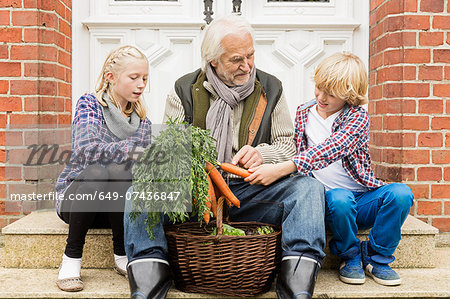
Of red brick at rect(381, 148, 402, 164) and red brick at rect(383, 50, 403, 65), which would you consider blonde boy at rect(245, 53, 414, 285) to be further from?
red brick at rect(383, 50, 403, 65)

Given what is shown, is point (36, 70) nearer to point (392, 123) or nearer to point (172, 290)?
point (172, 290)

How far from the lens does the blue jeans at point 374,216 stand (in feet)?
7.22

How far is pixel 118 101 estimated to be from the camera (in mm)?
2453

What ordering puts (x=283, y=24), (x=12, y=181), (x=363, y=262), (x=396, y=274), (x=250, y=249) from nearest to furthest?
(x=250, y=249), (x=396, y=274), (x=363, y=262), (x=12, y=181), (x=283, y=24)

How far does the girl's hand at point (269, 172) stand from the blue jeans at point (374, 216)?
0.24 metres

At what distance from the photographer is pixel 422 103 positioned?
2.87m

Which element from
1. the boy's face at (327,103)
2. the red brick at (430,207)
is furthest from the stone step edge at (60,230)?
the boy's face at (327,103)

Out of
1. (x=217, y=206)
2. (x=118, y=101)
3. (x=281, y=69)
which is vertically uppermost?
(x=281, y=69)

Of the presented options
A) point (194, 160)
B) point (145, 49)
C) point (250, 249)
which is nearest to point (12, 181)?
point (145, 49)

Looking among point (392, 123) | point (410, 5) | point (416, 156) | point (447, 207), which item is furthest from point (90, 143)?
point (447, 207)

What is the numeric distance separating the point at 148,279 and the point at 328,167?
113 cm

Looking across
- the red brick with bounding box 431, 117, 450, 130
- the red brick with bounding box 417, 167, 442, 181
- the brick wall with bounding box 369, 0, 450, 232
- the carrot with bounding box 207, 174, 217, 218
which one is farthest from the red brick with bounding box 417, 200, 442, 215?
the carrot with bounding box 207, 174, 217, 218

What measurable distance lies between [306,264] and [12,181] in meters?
1.89

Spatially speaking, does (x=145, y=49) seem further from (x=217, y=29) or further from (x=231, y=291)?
(x=231, y=291)
